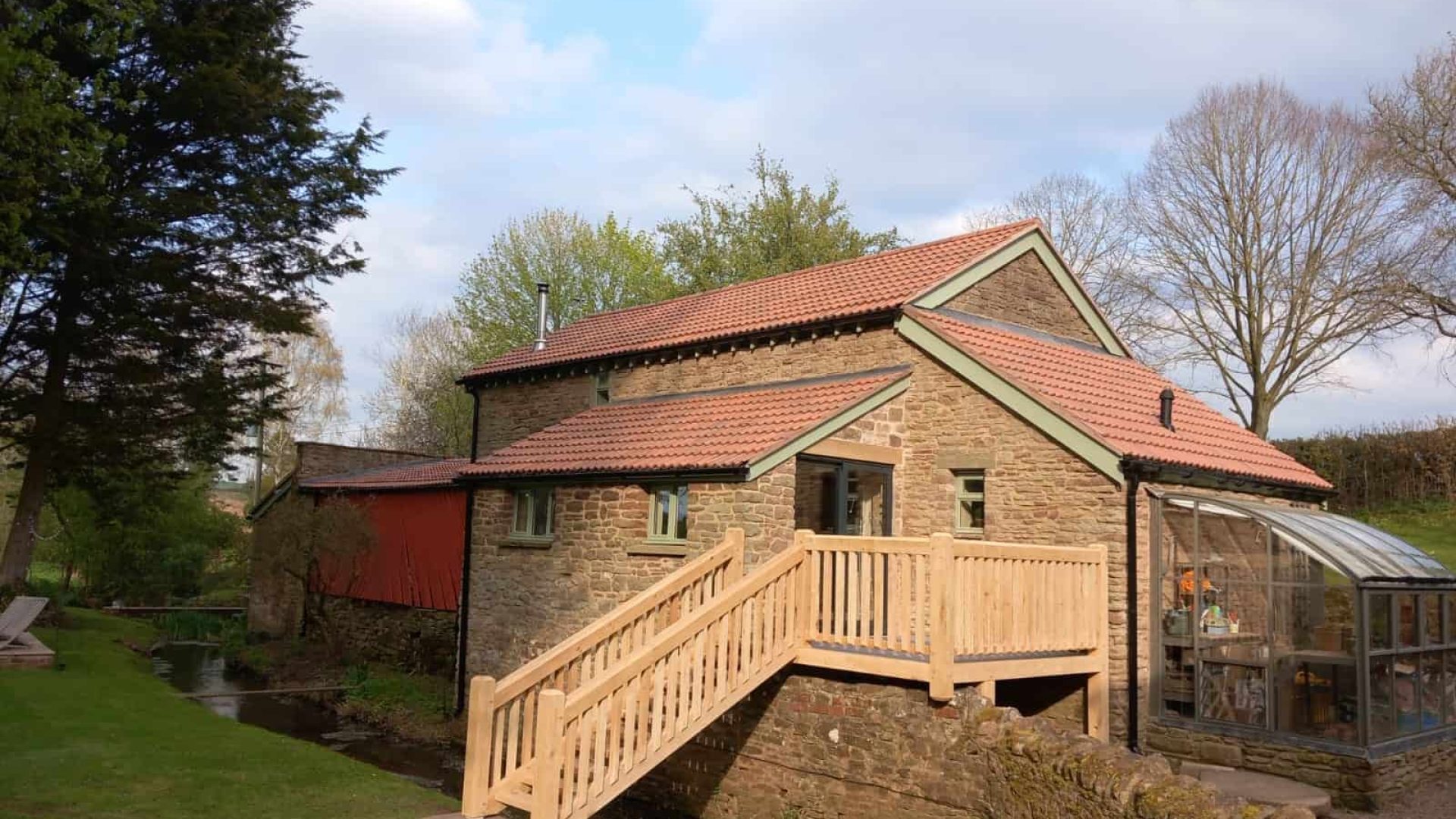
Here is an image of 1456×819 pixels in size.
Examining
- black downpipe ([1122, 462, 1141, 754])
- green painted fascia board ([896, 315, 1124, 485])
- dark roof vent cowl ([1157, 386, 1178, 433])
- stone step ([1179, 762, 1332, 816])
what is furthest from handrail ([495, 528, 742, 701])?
dark roof vent cowl ([1157, 386, 1178, 433])

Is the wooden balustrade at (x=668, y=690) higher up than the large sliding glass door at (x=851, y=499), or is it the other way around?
the large sliding glass door at (x=851, y=499)

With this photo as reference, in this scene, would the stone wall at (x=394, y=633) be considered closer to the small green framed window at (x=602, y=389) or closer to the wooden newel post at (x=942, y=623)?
the small green framed window at (x=602, y=389)

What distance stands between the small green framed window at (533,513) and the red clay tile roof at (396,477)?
3745mm

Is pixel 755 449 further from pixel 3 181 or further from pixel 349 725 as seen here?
pixel 3 181

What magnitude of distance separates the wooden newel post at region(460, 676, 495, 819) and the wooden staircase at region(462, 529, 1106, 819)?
1 cm

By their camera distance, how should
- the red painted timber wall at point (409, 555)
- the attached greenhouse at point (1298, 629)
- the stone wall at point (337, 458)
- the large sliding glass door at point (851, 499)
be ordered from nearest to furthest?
the attached greenhouse at point (1298, 629), the large sliding glass door at point (851, 499), the red painted timber wall at point (409, 555), the stone wall at point (337, 458)

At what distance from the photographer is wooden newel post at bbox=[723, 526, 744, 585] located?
454 inches

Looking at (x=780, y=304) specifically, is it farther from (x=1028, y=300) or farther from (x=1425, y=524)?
(x=1425, y=524)

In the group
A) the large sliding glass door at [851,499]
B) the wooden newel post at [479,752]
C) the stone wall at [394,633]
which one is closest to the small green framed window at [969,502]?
the large sliding glass door at [851,499]

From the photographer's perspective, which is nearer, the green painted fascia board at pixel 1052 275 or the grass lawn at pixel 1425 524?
the green painted fascia board at pixel 1052 275

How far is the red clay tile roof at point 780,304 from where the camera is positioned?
571 inches

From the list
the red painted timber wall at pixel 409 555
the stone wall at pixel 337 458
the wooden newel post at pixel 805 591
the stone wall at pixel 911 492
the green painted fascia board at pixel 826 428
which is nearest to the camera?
the wooden newel post at pixel 805 591

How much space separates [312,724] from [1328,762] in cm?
1346

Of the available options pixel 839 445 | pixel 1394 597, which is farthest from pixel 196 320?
pixel 1394 597
